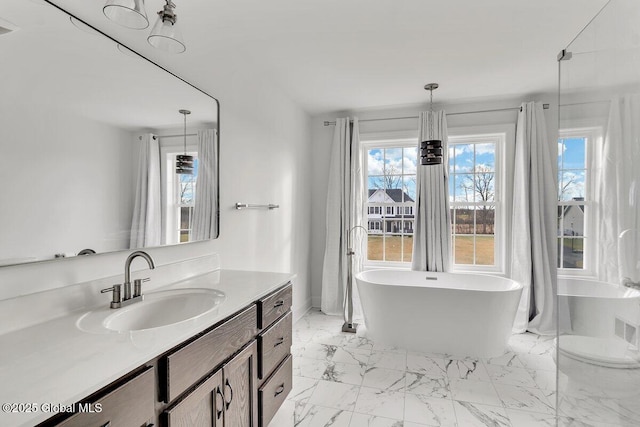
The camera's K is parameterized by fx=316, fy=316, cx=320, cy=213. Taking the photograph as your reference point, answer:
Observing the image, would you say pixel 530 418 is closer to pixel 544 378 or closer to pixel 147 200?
→ pixel 544 378

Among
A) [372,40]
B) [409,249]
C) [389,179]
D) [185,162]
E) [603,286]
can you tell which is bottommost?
[409,249]

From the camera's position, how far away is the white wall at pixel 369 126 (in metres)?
3.35

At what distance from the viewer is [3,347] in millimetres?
917

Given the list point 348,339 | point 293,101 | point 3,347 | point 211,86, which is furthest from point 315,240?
point 3,347

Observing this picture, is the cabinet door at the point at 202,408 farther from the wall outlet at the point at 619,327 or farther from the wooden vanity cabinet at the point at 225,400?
the wall outlet at the point at 619,327

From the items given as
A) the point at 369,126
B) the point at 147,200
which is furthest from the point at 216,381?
the point at 369,126

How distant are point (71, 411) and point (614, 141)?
198 cm

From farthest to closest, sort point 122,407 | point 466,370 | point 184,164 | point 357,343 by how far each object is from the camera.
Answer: point 357,343
point 466,370
point 184,164
point 122,407

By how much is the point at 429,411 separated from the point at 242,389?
1.26 metres

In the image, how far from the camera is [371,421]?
188cm

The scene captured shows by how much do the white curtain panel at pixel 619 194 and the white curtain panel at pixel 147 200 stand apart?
205cm

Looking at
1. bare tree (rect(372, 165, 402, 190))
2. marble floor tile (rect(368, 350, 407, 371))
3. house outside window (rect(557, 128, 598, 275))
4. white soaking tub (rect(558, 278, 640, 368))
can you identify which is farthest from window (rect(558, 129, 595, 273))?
bare tree (rect(372, 165, 402, 190))

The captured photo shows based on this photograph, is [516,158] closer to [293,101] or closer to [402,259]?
[402,259]

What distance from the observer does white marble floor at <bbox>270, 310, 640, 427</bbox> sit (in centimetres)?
189
